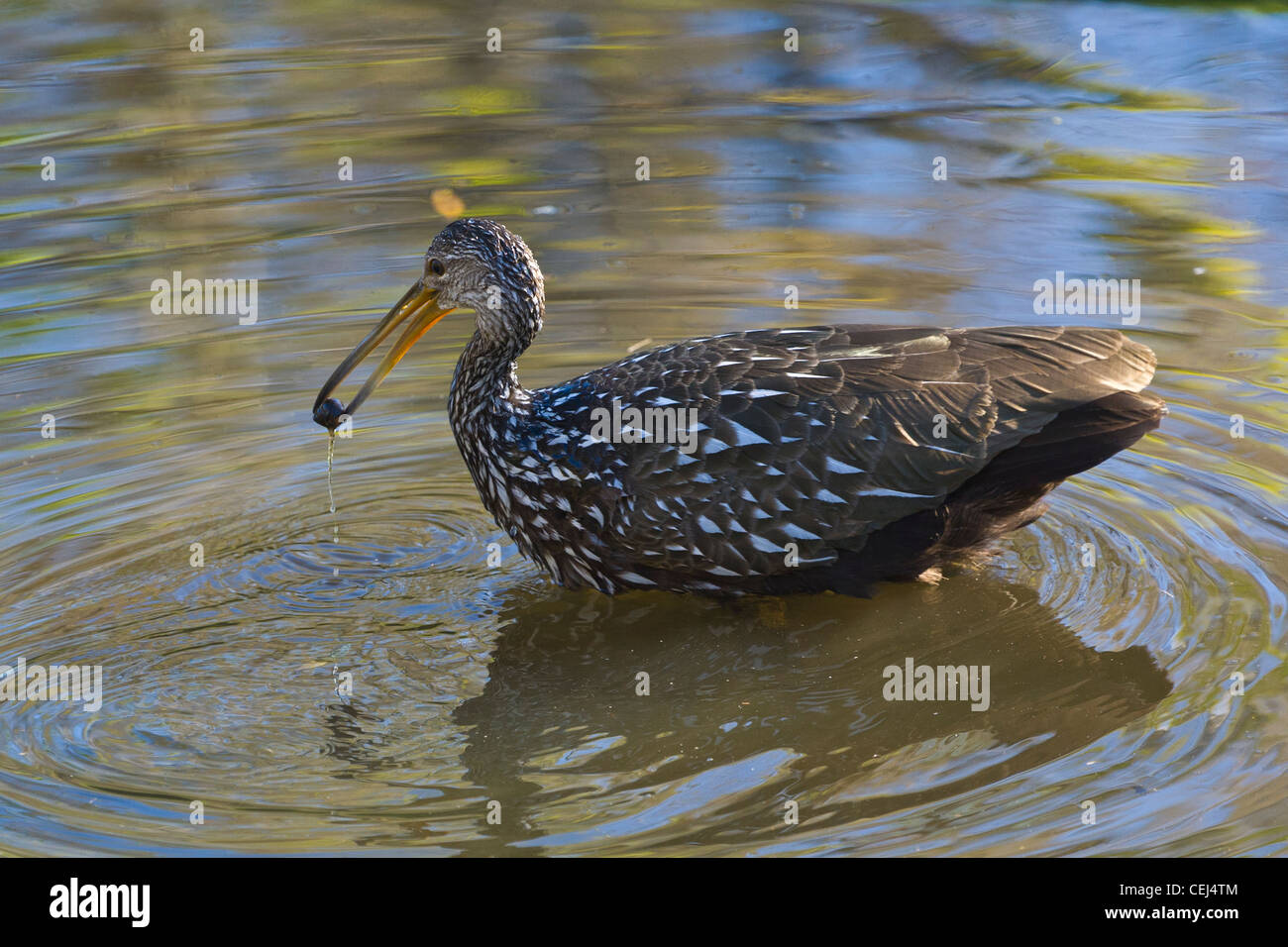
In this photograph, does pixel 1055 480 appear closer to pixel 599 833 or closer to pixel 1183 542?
pixel 1183 542

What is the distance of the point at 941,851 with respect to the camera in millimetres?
5297

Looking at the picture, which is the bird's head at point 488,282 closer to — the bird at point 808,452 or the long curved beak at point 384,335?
the long curved beak at point 384,335

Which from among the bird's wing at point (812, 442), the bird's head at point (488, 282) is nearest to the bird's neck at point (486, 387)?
the bird's head at point (488, 282)

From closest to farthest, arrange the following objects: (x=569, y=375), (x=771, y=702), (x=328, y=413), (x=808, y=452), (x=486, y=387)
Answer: (x=771, y=702), (x=808, y=452), (x=486, y=387), (x=328, y=413), (x=569, y=375)

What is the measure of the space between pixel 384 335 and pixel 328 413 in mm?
447

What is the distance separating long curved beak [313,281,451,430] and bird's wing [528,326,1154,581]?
3.68ft

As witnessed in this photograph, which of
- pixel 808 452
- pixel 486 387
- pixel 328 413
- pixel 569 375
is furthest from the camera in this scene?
pixel 569 375

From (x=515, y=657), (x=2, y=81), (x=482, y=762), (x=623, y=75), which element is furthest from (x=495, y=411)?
(x=2, y=81)

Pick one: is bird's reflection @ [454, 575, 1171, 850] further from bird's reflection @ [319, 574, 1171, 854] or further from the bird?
the bird

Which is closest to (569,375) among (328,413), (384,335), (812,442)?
(384,335)

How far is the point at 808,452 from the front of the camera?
6602mm

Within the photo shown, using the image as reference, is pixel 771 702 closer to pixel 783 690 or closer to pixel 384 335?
pixel 783 690

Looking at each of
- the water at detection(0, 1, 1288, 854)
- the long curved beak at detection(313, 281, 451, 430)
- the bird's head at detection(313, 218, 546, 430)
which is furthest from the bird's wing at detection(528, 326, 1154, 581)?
the long curved beak at detection(313, 281, 451, 430)

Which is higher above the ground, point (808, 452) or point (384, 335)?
point (384, 335)
